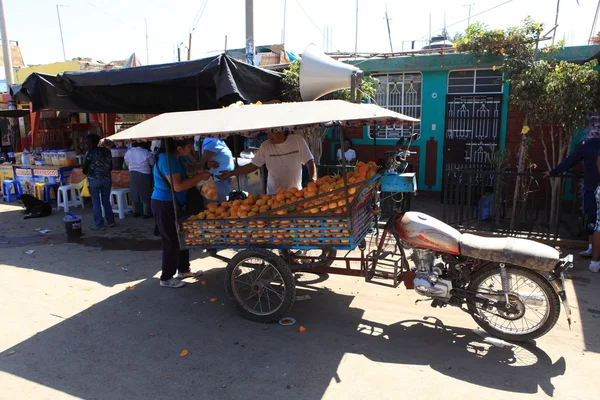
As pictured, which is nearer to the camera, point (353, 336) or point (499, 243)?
point (499, 243)

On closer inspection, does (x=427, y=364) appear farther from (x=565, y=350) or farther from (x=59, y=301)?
(x=59, y=301)

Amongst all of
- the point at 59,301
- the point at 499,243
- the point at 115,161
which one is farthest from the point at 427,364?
the point at 115,161

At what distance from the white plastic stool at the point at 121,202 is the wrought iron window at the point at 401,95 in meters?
6.01

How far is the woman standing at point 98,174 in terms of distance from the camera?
8016 mm

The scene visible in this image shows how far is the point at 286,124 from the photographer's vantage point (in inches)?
142

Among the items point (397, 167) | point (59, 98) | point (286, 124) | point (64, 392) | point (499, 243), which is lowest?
point (64, 392)

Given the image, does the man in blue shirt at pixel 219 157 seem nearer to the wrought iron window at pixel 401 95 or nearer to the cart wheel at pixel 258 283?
the cart wheel at pixel 258 283

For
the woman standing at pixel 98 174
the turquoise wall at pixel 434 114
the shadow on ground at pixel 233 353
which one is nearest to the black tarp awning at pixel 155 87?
the woman standing at pixel 98 174

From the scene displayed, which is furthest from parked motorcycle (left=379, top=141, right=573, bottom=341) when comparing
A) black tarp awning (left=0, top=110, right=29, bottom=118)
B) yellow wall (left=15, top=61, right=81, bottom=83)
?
yellow wall (left=15, top=61, right=81, bottom=83)

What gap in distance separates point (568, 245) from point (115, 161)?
29.9 feet

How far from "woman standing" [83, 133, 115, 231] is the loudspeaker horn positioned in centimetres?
407

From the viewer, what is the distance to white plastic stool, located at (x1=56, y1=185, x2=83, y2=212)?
1006 cm

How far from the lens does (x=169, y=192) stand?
4.91 metres

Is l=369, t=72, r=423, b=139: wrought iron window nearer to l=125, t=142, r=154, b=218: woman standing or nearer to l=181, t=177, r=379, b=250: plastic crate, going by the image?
l=125, t=142, r=154, b=218: woman standing
